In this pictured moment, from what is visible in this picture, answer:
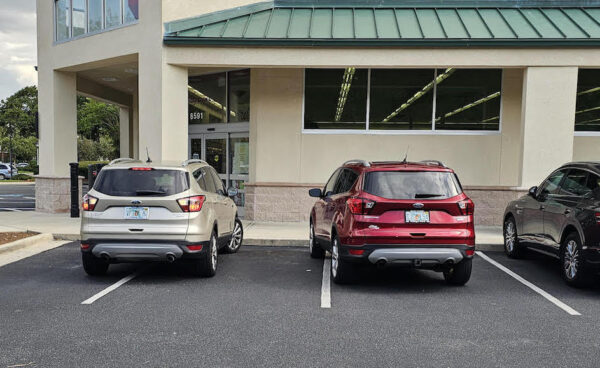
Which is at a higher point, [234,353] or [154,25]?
[154,25]

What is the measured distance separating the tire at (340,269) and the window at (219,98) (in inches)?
317

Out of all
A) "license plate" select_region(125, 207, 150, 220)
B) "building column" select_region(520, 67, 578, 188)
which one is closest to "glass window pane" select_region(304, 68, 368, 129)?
"building column" select_region(520, 67, 578, 188)

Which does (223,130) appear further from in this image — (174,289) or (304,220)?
(174,289)

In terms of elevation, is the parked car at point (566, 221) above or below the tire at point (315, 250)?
above

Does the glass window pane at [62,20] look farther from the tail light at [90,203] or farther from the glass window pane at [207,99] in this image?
the tail light at [90,203]

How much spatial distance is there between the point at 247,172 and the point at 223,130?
1.63 metres

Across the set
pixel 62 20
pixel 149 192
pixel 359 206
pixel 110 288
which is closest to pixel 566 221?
pixel 359 206

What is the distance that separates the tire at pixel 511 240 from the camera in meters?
8.92

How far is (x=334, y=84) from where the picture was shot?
13273 millimetres

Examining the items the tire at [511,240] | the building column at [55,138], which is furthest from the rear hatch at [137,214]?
the building column at [55,138]

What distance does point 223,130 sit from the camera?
14844 mm

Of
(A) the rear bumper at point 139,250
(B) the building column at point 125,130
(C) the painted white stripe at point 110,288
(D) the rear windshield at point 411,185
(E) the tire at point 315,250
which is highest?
(B) the building column at point 125,130

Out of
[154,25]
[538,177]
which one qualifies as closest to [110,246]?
[154,25]

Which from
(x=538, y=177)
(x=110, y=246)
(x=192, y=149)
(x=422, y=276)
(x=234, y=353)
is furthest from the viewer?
(x=192, y=149)
